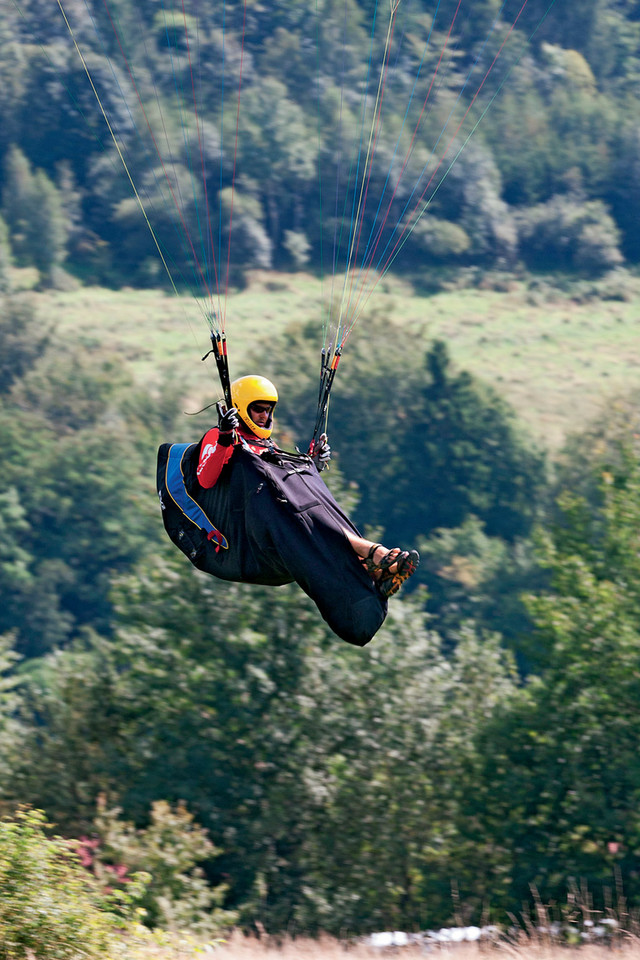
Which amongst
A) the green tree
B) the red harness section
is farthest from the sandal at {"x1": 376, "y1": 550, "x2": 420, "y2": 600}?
the green tree

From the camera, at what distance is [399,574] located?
9.12 meters

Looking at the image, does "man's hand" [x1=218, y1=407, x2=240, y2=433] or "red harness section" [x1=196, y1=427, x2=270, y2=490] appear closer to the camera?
"man's hand" [x1=218, y1=407, x2=240, y2=433]

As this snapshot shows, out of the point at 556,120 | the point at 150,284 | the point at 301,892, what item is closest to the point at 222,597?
the point at 301,892

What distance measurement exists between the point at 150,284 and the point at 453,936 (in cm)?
9575

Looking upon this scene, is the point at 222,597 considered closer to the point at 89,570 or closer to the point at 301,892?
the point at 301,892

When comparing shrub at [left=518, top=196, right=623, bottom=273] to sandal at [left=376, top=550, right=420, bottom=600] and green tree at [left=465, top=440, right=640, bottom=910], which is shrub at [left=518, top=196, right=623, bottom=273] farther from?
sandal at [left=376, top=550, right=420, bottom=600]

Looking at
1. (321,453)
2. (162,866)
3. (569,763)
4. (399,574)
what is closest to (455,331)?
(569,763)

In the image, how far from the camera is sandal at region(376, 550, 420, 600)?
351 inches

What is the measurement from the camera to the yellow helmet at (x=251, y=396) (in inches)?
380

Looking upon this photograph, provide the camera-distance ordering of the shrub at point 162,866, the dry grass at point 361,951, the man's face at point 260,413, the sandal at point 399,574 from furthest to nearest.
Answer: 1. the shrub at point 162,866
2. the dry grass at point 361,951
3. the man's face at point 260,413
4. the sandal at point 399,574

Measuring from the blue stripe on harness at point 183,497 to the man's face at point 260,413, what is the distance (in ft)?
1.75

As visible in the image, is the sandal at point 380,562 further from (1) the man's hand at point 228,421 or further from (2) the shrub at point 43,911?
(2) the shrub at point 43,911

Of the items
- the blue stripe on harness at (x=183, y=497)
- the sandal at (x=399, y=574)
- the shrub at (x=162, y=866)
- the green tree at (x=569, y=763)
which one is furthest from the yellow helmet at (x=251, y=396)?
the green tree at (x=569, y=763)

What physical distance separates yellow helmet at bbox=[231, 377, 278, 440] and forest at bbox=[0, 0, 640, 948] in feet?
11.3
